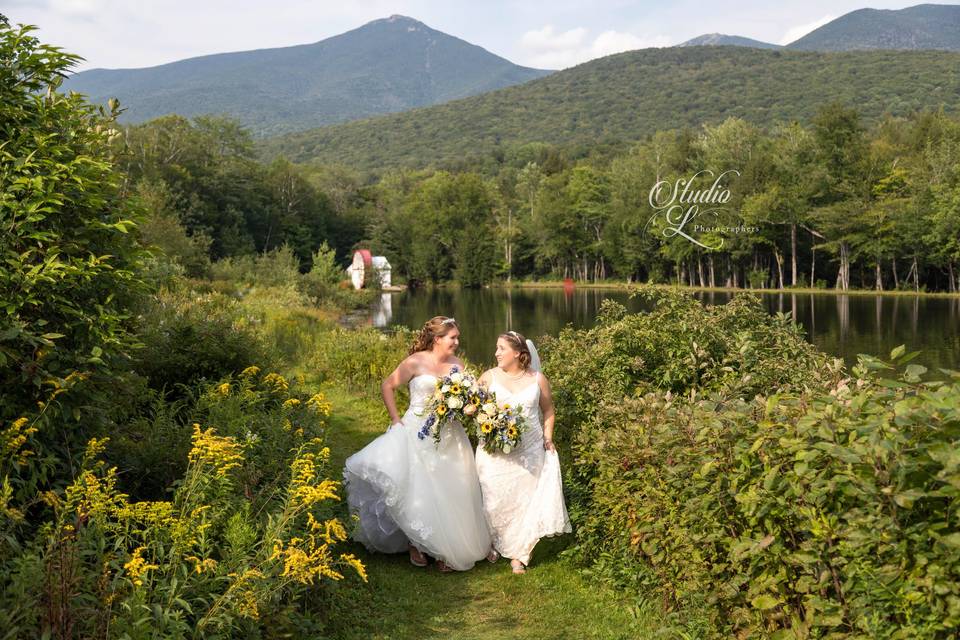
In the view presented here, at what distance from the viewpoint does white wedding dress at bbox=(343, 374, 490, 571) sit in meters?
6.51

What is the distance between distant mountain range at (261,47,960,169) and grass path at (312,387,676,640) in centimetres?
10427

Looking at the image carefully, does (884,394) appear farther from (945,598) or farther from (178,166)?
(178,166)

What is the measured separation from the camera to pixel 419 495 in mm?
6559

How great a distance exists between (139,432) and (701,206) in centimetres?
6512

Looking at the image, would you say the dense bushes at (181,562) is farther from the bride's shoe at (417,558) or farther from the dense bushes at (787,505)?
the dense bushes at (787,505)

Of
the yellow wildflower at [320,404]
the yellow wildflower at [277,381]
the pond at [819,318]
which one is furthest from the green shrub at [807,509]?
the pond at [819,318]

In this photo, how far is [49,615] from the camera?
319cm

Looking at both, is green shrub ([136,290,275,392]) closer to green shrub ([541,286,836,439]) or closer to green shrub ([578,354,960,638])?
green shrub ([541,286,836,439])

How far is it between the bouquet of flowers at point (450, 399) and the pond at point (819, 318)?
37.3 ft

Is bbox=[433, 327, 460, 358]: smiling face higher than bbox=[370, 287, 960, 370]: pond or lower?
higher

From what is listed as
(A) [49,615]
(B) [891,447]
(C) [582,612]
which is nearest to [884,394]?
(B) [891,447]

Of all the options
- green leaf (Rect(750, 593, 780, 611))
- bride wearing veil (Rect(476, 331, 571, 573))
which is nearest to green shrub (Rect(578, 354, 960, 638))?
green leaf (Rect(750, 593, 780, 611))

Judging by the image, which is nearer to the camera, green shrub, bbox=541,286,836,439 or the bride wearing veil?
the bride wearing veil

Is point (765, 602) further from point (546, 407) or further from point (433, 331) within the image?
point (433, 331)
